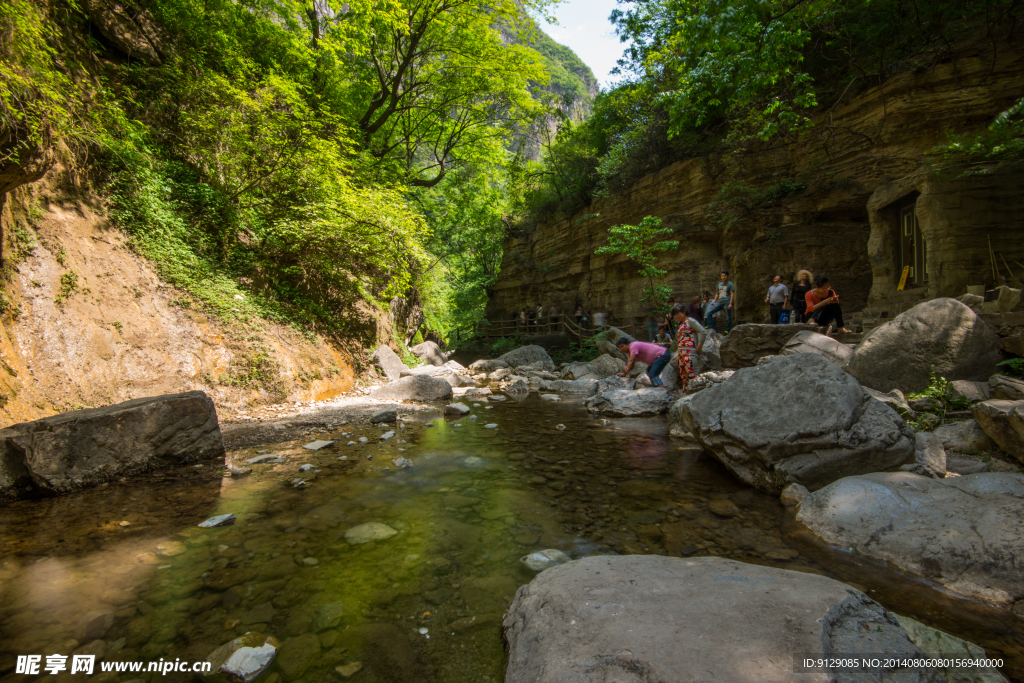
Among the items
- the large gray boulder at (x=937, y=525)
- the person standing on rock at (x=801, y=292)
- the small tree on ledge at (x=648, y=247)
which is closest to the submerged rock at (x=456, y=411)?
the large gray boulder at (x=937, y=525)

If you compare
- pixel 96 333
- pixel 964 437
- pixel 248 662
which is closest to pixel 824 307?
pixel 964 437

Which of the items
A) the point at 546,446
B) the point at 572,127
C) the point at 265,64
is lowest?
the point at 546,446

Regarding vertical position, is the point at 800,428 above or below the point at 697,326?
below

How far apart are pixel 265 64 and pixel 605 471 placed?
42.4 feet

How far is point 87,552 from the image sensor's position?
2.52 m

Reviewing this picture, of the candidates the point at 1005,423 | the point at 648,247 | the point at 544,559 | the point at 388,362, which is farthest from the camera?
the point at 648,247

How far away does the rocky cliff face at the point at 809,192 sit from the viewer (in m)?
9.69

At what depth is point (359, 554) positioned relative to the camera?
2594 millimetres

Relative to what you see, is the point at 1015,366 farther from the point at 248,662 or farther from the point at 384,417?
the point at 384,417

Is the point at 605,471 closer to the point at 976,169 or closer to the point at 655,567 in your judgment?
the point at 655,567

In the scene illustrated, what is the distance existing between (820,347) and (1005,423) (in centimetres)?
381

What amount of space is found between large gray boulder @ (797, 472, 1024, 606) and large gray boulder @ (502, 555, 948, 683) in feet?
3.45

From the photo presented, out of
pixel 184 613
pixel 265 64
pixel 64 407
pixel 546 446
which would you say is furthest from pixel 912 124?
pixel 64 407

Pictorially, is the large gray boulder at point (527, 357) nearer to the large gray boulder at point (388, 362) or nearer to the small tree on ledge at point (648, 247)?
the small tree on ledge at point (648, 247)
